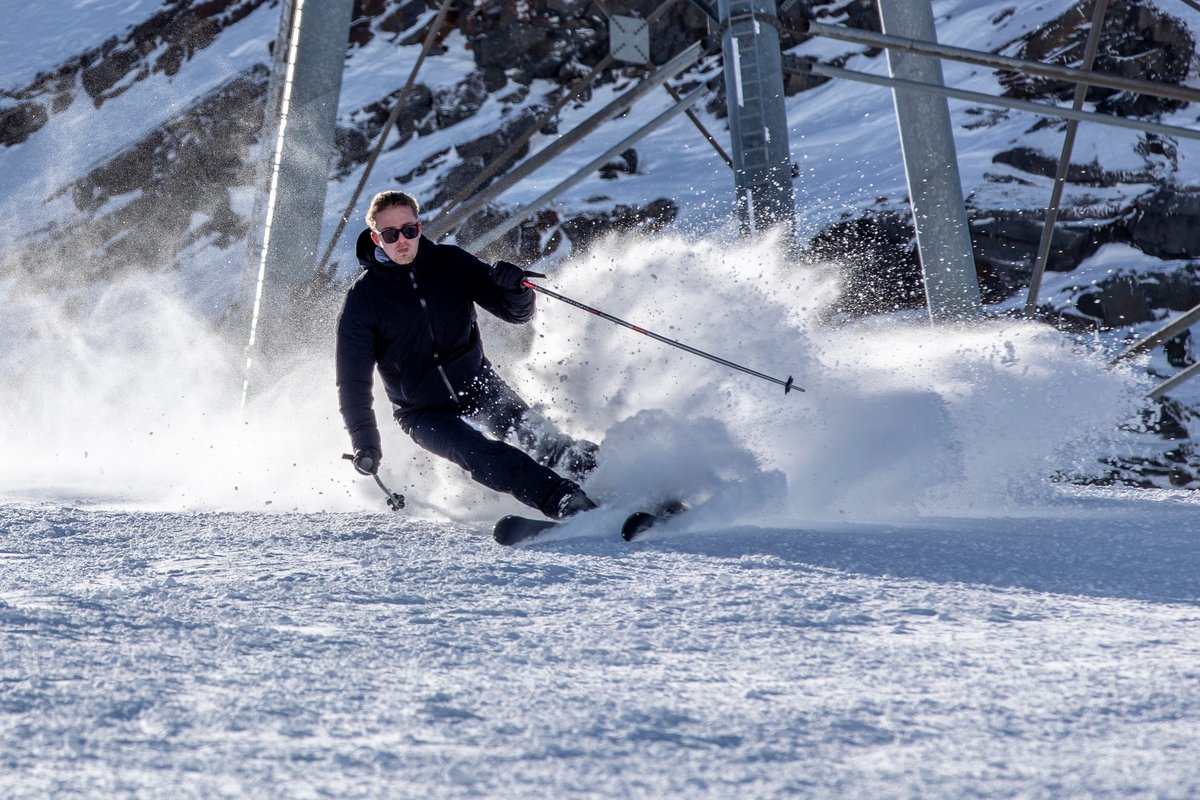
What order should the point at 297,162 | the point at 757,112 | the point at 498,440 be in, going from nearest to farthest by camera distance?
the point at 498,440, the point at 757,112, the point at 297,162

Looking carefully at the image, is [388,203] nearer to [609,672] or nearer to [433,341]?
[433,341]

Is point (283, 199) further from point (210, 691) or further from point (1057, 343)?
point (210, 691)

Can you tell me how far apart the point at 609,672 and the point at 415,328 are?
2716 mm

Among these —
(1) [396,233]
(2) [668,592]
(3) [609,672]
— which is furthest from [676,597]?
(1) [396,233]

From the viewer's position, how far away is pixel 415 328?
4.43m

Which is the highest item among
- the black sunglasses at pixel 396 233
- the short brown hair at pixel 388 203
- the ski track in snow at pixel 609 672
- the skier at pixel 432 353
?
the short brown hair at pixel 388 203

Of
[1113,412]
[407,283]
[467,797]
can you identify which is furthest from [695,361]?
[467,797]

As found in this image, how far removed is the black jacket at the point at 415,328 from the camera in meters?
4.33

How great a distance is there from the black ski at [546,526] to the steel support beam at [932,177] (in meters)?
3.41

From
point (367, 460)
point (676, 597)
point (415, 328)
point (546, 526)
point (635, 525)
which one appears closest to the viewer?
point (676, 597)

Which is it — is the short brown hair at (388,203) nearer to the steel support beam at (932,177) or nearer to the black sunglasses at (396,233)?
the black sunglasses at (396,233)

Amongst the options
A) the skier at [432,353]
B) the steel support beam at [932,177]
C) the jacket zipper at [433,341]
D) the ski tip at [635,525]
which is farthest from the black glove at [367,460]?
the steel support beam at [932,177]

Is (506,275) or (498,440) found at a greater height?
(506,275)

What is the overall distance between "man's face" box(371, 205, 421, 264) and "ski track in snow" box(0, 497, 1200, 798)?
1.47m
